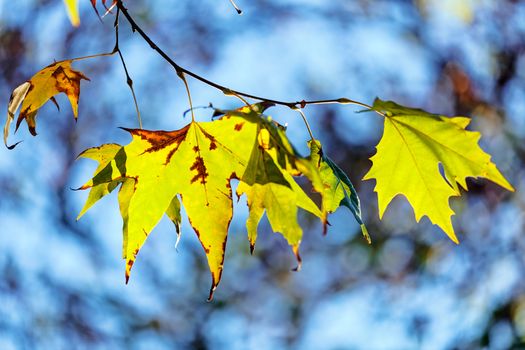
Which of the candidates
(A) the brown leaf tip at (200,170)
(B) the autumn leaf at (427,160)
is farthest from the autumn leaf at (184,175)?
(B) the autumn leaf at (427,160)

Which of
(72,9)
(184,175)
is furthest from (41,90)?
(72,9)

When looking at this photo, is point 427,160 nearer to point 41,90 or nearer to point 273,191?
point 273,191

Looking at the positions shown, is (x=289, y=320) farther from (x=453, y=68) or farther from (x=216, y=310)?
(x=453, y=68)

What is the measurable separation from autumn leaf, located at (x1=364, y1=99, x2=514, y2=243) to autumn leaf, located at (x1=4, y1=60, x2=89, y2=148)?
1.35ft

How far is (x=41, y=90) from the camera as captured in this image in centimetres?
92

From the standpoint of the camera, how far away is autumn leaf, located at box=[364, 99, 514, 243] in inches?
33.1

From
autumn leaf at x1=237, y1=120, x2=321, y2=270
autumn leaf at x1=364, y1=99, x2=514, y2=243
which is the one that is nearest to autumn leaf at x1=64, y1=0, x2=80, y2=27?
autumn leaf at x1=237, y1=120, x2=321, y2=270

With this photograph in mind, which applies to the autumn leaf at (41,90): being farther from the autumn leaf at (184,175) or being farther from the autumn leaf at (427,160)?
the autumn leaf at (427,160)

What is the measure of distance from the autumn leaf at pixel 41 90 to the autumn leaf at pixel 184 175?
8cm

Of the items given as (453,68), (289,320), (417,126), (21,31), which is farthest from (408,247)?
(417,126)

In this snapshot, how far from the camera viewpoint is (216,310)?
531 centimetres

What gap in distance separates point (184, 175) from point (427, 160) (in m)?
0.32

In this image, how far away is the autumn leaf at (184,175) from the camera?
0.87m

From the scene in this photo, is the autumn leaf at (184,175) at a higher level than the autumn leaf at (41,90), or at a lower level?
lower
